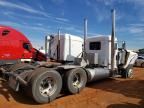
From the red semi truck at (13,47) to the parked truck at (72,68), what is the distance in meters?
1.59

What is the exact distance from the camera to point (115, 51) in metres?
11.0

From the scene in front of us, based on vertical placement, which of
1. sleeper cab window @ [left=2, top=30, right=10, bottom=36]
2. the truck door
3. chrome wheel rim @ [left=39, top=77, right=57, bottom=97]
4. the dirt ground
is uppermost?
sleeper cab window @ [left=2, top=30, right=10, bottom=36]

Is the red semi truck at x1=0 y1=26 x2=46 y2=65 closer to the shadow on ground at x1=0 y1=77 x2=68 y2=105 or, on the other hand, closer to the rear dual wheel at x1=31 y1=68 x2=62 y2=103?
the shadow on ground at x1=0 y1=77 x2=68 y2=105

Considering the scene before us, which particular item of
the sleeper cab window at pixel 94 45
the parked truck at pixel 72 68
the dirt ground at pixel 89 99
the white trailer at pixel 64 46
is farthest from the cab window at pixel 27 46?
the dirt ground at pixel 89 99

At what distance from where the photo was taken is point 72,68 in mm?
7895

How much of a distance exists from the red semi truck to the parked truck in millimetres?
1592

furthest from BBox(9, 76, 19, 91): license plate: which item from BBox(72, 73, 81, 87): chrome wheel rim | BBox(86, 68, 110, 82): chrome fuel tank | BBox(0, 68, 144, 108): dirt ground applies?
BBox(86, 68, 110, 82): chrome fuel tank

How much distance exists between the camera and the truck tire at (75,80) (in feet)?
24.6

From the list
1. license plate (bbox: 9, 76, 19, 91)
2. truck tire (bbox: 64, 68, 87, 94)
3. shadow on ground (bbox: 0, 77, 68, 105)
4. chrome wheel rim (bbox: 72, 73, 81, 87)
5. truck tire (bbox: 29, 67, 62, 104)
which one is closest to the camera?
truck tire (bbox: 29, 67, 62, 104)

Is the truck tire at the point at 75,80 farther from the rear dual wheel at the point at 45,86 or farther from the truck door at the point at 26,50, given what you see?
the truck door at the point at 26,50

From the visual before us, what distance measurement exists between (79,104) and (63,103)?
526 millimetres

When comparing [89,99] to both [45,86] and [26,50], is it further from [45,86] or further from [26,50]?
[26,50]

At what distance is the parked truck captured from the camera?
6.53 meters

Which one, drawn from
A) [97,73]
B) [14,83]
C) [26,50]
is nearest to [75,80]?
[97,73]
